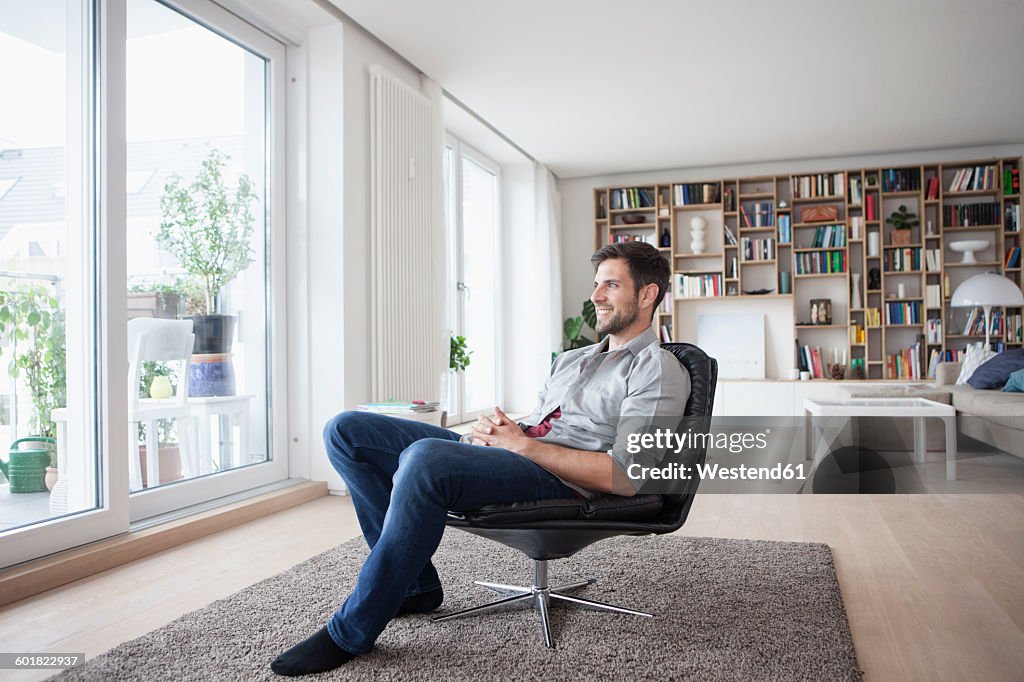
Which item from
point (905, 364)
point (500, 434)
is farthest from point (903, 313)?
point (500, 434)

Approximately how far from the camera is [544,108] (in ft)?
18.5

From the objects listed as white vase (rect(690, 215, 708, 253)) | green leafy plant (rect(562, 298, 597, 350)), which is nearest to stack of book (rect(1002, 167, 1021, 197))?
white vase (rect(690, 215, 708, 253))

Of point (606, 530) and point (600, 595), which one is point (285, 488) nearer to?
point (600, 595)

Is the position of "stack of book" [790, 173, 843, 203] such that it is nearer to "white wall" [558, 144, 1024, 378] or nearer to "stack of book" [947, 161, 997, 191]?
"white wall" [558, 144, 1024, 378]

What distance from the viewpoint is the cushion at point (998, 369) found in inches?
203

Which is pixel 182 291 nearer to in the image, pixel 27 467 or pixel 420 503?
pixel 27 467

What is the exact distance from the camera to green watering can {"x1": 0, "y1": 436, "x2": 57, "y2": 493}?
246 cm

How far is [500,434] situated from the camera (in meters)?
1.80

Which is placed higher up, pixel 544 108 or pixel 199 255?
pixel 544 108

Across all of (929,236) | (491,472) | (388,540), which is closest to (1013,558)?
(491,472)

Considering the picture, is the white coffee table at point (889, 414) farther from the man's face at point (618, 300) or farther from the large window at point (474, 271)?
the man's face at point (618, 300)

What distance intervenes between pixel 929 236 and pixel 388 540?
680 cm

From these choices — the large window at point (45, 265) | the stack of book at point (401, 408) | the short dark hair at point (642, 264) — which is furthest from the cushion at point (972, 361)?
the large window at point (45, 265)

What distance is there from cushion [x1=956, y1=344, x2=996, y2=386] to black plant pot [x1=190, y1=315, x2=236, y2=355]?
5099 mm
